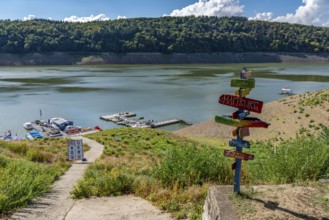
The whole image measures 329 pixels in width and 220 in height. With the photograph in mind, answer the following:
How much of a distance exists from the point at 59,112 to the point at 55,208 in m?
40.0

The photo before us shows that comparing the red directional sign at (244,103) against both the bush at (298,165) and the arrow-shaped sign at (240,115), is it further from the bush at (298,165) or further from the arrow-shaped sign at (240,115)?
the bush at (298,165)

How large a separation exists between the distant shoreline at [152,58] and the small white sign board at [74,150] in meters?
119

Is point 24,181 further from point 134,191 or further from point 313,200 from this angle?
point 313,200

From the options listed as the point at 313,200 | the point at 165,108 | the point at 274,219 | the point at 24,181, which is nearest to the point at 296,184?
the point at 313,200

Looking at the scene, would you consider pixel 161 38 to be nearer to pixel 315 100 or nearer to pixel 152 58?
pixel 152 58

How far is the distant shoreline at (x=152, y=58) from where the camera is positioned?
128m

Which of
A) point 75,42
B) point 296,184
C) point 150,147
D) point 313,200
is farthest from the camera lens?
point 75,42

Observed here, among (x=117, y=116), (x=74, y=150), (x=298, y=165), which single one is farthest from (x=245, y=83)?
(x=117, y=116)

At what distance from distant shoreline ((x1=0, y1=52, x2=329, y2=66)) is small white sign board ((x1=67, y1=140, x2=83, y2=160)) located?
11859 cm

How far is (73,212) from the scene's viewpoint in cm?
806

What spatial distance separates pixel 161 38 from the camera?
5935 inches

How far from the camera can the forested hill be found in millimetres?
136875

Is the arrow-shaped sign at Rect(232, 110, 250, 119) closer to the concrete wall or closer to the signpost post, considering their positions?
the concrete wall

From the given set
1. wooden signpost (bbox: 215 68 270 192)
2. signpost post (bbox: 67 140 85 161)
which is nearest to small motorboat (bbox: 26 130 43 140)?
signpost post (bbox: 67 140 85 161)
